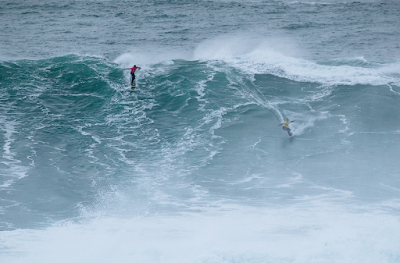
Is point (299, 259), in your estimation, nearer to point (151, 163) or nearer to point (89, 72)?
point (151, 163)

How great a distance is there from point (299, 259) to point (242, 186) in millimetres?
4791

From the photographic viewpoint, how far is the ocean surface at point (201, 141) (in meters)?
12.0

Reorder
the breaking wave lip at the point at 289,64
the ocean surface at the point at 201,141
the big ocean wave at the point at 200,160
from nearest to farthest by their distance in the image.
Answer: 1. the big ocean wave at the point at 200,160
2. the ocean surface at the point at 201,141
3. the breaking wave lip at the point at 289,64

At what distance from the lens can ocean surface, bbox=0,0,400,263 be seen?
12008 millimetres

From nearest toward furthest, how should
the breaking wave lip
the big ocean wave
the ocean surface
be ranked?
the big ocean wave → the ocean surface → the breaking wave lip

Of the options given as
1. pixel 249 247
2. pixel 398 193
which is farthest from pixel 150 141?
pixel 398 193

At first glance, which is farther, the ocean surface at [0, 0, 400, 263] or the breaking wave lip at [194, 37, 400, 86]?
the breaking wave lip at [194, 37, 400, 86]

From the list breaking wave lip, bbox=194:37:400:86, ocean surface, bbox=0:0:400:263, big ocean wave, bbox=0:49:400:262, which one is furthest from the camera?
Result: breaking wave lip, bbox=194:37:400:86

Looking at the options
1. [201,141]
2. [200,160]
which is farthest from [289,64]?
[200,160]

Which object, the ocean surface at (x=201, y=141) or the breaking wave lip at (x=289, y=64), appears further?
the breaking wave lip at (x=289, y=64)

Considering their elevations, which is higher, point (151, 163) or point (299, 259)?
point (151, 163)

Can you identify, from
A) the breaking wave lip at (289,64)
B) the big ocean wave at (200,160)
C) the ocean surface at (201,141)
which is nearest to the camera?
the big ocean wave at (200,160)

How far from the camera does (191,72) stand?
27.2 meters

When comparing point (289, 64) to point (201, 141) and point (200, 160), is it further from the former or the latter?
point (200, 160)
